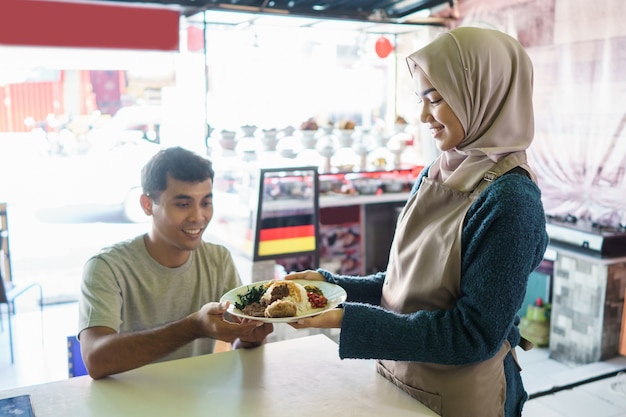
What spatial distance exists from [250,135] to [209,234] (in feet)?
2.81

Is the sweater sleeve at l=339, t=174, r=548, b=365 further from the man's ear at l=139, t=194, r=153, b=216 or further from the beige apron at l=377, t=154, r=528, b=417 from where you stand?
the man's ear at l=139, t=194, r=153, b=216

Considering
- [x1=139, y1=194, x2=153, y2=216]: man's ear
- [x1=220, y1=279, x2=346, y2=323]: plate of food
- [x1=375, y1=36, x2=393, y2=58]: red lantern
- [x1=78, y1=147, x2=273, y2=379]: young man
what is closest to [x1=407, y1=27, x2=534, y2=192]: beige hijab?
[x1=220, y1=279, x2=346, y2=323]: plate of food

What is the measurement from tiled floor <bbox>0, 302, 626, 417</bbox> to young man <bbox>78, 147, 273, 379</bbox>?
1957 millimetres

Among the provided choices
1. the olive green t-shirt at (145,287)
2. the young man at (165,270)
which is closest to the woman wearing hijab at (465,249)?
the young man at (165,270)

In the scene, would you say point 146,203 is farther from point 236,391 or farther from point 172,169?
point 236,391

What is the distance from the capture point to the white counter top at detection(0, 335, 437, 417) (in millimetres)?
1345

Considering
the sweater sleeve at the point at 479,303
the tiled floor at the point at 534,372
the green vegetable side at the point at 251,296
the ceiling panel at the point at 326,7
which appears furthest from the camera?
the ceiling panel at the point at 326,7

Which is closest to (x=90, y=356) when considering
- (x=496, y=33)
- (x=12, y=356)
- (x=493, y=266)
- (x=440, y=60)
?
(x=493, y=266)

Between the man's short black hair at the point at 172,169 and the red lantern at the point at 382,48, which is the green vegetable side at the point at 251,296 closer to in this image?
the man's short black hair at the point at 172,169

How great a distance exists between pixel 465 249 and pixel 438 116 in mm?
356

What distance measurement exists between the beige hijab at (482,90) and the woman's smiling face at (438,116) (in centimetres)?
2

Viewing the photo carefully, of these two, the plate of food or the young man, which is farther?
the young man

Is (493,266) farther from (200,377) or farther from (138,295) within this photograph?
(138,295)

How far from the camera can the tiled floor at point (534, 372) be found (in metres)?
3.11
